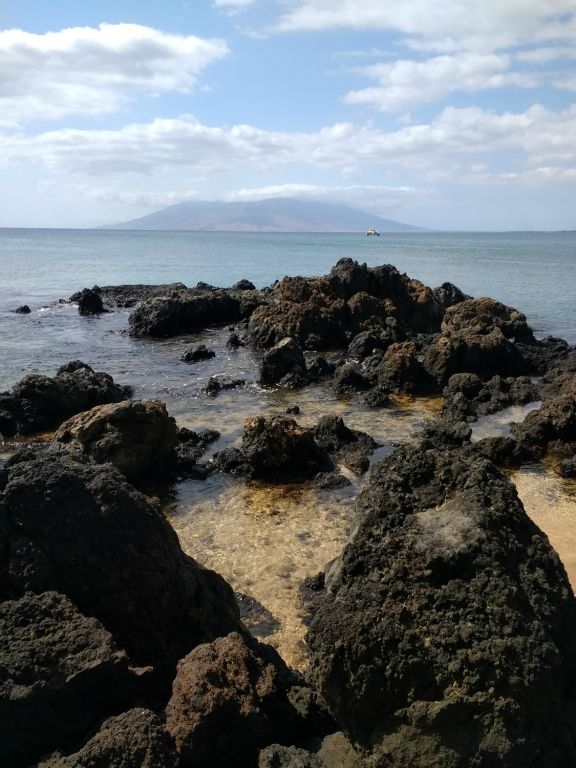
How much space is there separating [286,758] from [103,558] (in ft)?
7.41

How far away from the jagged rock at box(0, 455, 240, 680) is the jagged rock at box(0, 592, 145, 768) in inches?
14.8

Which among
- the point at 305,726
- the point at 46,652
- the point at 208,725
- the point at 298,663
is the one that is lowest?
the point at 298,663

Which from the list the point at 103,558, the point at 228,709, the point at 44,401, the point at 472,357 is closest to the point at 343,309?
the point at 472,357

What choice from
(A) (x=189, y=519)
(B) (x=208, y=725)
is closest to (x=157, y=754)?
(B) (x=208, y=725)

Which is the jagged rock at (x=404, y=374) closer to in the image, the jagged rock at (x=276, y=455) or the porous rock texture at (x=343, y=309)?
the porous rock texture at (x=343, y=309)

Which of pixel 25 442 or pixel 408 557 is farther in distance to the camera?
pixel 25 442

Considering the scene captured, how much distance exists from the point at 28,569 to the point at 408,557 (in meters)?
3.20

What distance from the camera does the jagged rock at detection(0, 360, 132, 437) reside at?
17.0 m

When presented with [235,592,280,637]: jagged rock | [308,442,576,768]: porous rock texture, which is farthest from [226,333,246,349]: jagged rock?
[308,442,576,768]: porous rock texture

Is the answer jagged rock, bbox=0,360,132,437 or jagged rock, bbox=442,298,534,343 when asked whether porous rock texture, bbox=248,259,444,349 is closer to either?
jagged rock, bbox=442,298,534,343

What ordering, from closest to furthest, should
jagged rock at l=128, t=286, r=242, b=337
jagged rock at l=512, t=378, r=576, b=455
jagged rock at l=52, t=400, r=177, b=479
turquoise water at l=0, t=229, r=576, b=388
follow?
jagged rock at l=52, t=400, r=177, b=479 < jagged rock at l=512, t=378, r=576, b=455 < turquoise water at l=0, t=229, r=576, b=388 < jagged rock at l=128, t=286, r=242, b=337

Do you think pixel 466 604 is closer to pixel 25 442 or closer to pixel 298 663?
pixel 298 663

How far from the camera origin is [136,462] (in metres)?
13.7

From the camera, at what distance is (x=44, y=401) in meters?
17.5
